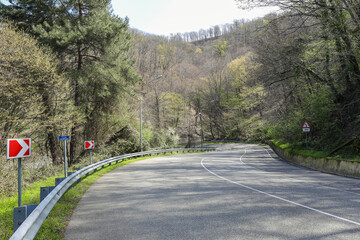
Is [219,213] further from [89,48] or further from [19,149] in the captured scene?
[89,48]

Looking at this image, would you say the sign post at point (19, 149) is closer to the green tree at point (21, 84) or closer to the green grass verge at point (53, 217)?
the green grass verge at point (53, 217)

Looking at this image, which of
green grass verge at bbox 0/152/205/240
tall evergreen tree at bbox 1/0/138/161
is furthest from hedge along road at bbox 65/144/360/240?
tall evergreen tree at bbox 1/0/138/161

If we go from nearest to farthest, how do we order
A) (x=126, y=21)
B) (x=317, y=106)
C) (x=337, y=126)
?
(x=337, y=126), (x=317, y=106), (x=126, y=21)

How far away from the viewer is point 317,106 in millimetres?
18000

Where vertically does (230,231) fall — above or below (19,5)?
below

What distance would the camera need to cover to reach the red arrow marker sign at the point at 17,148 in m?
5.58

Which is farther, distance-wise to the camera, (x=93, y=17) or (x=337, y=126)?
(x=93, y=17)

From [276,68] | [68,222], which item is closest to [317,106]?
[276,68]

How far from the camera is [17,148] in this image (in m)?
5.80

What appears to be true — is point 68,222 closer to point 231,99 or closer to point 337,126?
point 337,126

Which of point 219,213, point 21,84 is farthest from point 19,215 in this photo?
point 21,84

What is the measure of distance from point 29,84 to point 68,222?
11.9m

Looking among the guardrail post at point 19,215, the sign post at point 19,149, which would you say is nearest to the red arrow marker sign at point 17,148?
the sign post at point 19,149

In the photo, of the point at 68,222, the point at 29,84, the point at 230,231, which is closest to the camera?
the point at 230,231
